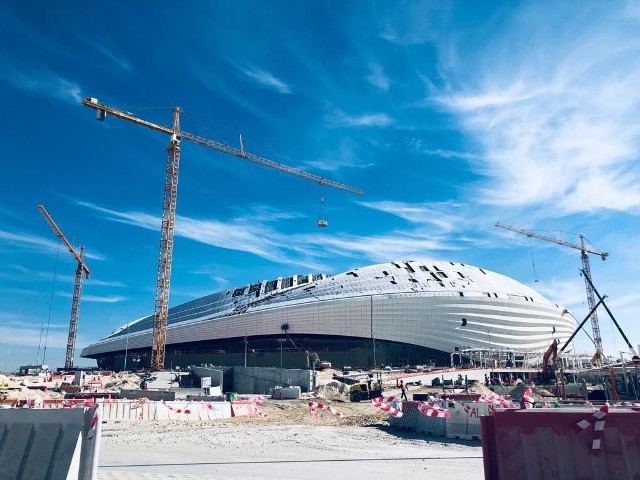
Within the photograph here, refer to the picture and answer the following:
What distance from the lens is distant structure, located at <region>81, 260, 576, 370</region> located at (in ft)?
314

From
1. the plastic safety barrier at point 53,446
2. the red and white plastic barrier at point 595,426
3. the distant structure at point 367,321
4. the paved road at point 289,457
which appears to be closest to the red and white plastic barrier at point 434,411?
the paved road at point 289,457

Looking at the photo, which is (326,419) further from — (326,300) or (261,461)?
(326,300)

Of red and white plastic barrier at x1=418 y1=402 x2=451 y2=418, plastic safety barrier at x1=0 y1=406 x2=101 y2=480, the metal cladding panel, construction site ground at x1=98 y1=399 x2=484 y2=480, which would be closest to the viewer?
the metal cladding panel

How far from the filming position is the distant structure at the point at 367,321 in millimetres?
95625

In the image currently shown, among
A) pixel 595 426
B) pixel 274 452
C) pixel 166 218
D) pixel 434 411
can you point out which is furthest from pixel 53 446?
pixel 166 218

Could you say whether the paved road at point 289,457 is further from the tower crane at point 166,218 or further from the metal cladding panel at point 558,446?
the tower crane at point 166,218

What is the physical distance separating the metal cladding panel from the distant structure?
82346mm

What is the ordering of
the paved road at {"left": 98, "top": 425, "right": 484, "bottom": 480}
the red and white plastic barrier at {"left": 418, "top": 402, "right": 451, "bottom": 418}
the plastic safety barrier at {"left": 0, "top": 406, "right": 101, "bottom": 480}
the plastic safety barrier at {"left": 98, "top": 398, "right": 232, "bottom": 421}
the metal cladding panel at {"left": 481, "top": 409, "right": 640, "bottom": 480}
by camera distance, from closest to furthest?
1. the metal cladding panel at {"left": 481, "top": 409, "right": 640, "bottom": 480}
2. the plastic safety barrier at {"left": 0, "top": 406, "right": 101, "bottom": 480}
3. the paved road at {"left": 98, "top": 425, "right": 484, "bottom": 480}
4. the red and white plastic barrier at {"left": 418, "top": 402, "right": 451, "bottom": 418}
5. the plastic safety barrier at {"left": 98, "top": 398, "right": 232, "bottom": 421}

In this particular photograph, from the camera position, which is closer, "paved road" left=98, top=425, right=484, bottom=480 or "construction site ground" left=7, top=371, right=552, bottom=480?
"paved road" left=98, top=425, right=484, bottom=480

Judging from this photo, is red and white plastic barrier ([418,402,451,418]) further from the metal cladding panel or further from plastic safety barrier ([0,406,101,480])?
plastic safety barrier ([0,406,101,480])

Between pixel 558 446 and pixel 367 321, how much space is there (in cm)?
8900

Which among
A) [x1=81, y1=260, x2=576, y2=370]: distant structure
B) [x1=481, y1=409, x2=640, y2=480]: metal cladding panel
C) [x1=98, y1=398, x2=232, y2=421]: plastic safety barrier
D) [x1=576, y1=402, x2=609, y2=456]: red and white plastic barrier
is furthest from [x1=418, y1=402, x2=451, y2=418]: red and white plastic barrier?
[x1=81, y1=260, x2=576, y2=370]: distant structure

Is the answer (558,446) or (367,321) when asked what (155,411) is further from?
(367,321)

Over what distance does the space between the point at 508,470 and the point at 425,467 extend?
5.79m
